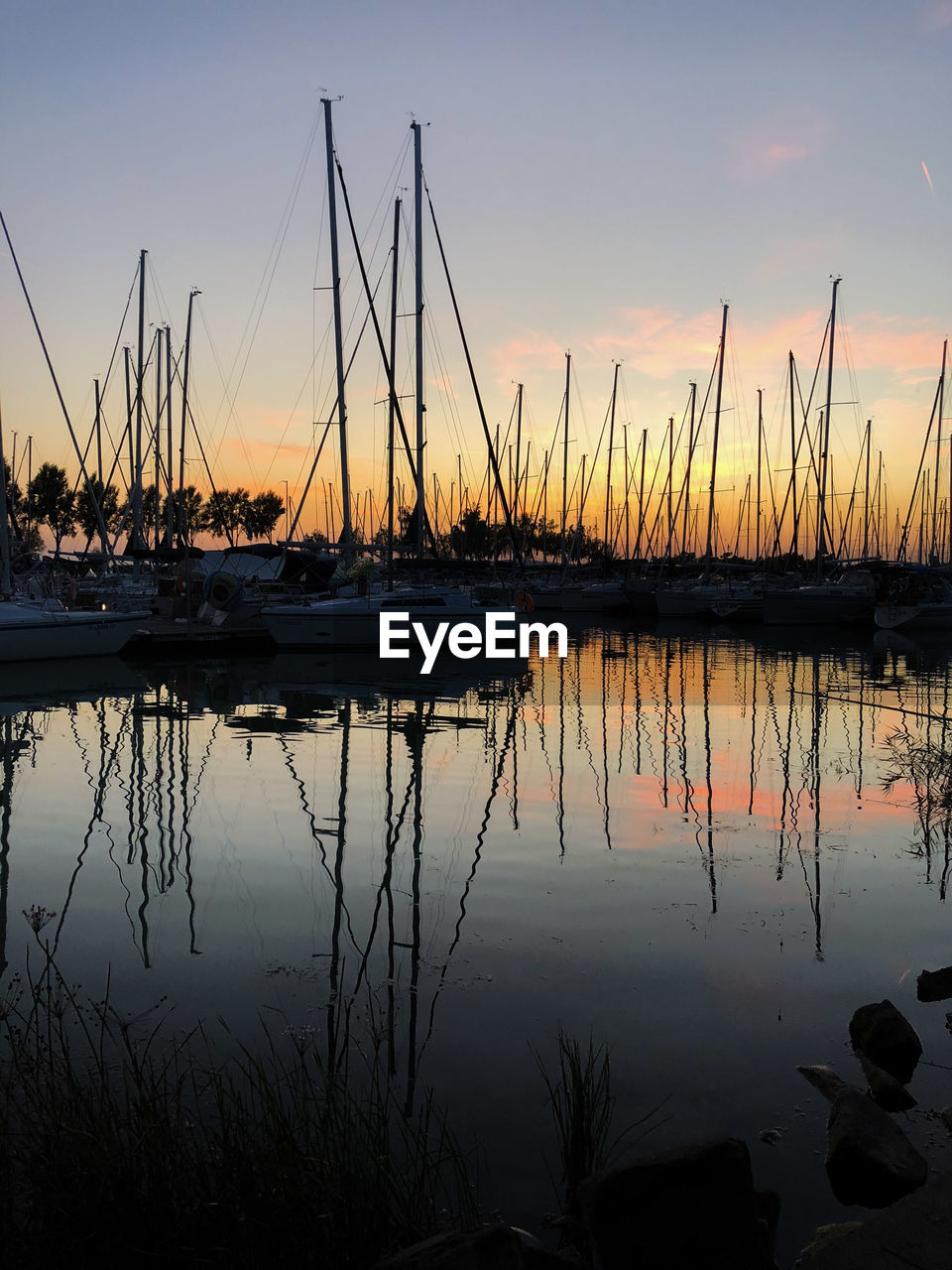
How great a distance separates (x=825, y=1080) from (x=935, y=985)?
171 centimetres

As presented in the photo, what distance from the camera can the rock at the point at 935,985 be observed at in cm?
691

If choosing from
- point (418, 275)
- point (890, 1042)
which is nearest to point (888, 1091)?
point (890, 1042)

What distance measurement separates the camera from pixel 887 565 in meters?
59.3

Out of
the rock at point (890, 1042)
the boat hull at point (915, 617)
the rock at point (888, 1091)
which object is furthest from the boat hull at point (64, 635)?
the boat hull at point (915, 617)

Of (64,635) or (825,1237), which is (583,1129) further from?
(64,635)

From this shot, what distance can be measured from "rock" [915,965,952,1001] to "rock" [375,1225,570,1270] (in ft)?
13.6

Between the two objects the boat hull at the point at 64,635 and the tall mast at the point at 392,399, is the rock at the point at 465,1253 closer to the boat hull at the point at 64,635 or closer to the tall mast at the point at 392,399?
the boat hull at the point at 64,635

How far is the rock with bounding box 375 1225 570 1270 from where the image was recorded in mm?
3686

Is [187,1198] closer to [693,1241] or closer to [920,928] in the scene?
[693,1241]

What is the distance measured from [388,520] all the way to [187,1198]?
33885 mm

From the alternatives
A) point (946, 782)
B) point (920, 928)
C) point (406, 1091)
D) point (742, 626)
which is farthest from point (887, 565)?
point (406, 1091)

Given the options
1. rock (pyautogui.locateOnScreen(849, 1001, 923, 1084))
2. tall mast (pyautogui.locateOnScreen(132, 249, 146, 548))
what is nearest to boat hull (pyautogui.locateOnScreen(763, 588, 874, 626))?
tall mast (pyautogui.locateOnScreen(132, 249, 146, 548))

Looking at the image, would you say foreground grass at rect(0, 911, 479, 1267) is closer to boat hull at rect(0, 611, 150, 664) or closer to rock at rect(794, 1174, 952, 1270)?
rock at rect(794, 1174, 952, 1270)

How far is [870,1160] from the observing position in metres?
4.86
